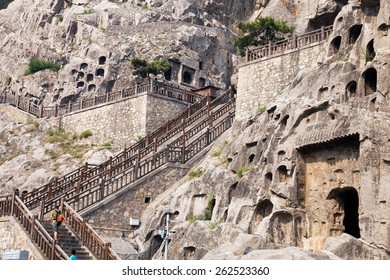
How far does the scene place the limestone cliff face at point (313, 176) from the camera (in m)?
24.4

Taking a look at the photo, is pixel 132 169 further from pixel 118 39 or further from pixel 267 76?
pixel 118 39

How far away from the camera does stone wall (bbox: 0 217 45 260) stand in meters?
24.5

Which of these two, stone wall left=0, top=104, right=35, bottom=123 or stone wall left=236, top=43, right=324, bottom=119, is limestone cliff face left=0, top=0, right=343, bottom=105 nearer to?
stone wall left=0, top=104, right=35, bottom=123

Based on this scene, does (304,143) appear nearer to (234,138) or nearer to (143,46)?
(234,138)

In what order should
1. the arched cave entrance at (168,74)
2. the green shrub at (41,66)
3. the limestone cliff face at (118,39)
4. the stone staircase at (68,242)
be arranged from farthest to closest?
the green shrub at (41,66), the arched cave entrance at (168,74), the limestone cliff face at (118,39), the stone staircase at (68,242)

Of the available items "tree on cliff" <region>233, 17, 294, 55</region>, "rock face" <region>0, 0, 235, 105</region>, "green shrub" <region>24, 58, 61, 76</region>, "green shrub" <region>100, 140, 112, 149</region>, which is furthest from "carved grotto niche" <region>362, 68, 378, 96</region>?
"green shrub" <region>24, 58, 61, 76</region>

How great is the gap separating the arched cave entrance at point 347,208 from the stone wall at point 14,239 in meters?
11.1

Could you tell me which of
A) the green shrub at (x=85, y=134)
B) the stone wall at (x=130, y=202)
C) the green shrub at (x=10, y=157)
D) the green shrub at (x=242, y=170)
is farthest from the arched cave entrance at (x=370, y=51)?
the green shrub at (x=10, y=157)

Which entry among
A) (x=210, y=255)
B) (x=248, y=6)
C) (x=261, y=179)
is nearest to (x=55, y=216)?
(x=210, y=255)

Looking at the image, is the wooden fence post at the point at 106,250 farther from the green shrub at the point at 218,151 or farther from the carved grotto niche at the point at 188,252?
the green shrub at the point at 218,151

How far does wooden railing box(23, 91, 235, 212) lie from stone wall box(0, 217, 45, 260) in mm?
3637

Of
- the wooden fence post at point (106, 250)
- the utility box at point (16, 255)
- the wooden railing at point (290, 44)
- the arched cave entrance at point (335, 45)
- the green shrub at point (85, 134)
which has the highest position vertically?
the wooden railing at point (290, 44)

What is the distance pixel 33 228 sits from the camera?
25.2 meters
